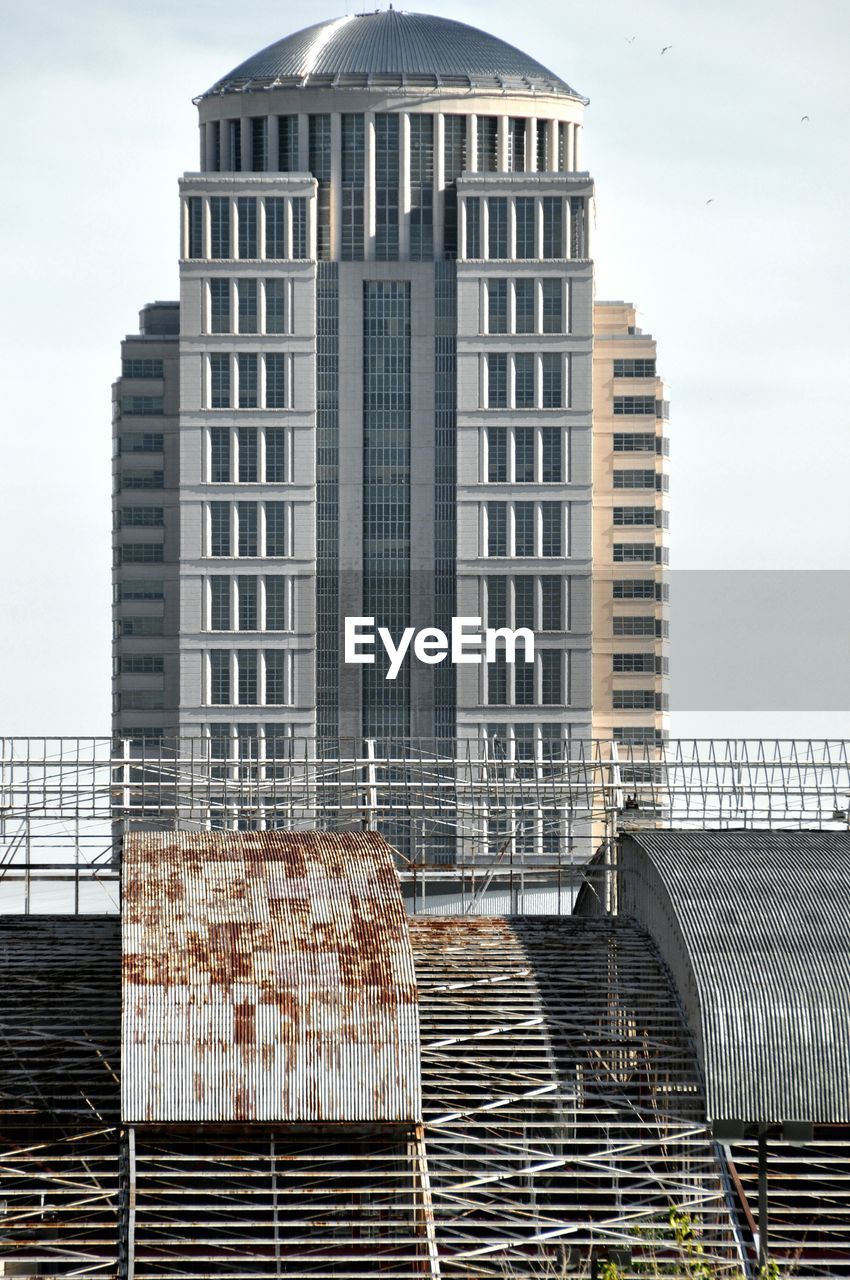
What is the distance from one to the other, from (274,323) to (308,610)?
19548mm

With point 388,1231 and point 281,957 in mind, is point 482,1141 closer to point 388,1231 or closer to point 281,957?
point 388,1231

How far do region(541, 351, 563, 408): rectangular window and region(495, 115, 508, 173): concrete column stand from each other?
45.7 feet

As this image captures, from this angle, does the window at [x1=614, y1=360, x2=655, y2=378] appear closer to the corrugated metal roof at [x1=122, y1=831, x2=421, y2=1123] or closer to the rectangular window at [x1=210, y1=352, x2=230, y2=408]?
the rectangular window at [x1=210, y1=352, x2=230, y2=408]

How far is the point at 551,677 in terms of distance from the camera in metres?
135

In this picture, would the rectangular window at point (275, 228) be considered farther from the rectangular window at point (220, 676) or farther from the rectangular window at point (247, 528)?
the rectangular window at point (220, 676)

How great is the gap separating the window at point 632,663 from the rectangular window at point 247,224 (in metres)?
37.4

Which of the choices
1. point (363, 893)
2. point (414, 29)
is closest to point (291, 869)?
point (363, 893)

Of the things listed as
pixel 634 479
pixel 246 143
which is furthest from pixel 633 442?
pixel 246 143

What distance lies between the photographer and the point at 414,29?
14188 cm

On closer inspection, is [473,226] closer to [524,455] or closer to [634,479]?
[524,455]

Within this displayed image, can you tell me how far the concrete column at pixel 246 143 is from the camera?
455 feet

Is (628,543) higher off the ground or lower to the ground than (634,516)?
lower

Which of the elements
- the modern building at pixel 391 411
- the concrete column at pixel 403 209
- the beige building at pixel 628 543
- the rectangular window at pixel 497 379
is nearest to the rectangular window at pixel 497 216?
the modern building at pixel 391 411

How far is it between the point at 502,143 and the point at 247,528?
1258 inches
